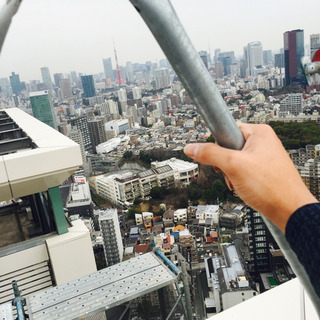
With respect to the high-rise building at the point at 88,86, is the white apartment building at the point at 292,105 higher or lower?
lower

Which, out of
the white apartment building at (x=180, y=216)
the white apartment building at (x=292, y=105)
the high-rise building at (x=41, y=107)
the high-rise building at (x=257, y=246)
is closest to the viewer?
the high-rise building at (x=257, y=246)

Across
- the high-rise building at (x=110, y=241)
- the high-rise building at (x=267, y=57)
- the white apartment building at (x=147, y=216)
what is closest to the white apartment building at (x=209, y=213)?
the white apartment building at (x=147, y=216)

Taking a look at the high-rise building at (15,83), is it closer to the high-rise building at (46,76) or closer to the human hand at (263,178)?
the high-rise building at (46,76)

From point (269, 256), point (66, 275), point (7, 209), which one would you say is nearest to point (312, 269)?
point (66, 275)

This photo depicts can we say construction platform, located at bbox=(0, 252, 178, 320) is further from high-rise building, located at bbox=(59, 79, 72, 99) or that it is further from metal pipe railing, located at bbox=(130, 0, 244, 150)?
high-rise building, located at bbox=(59, 79, 72, 99)

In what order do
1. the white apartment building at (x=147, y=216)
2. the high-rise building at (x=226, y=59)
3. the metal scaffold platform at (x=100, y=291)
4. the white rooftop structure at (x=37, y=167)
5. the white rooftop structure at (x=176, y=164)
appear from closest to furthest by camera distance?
the metal scaffold platform at (x=100, y=291)
the white rooftop structure at (x=37, y=167)
the white apartment building at (x=147, y=216)
the white rooftop structure at (x=176, y=164)
the high-rise building at (x=226, y=59)

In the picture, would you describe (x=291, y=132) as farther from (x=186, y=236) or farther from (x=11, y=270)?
(x=11, y=270)

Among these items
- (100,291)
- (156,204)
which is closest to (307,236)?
(100,291)
